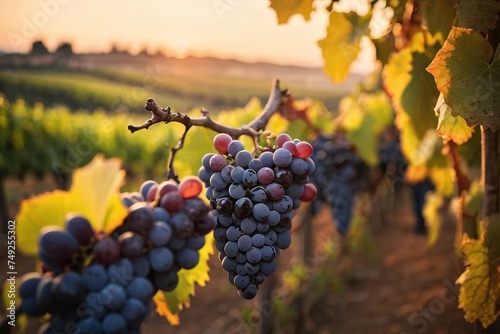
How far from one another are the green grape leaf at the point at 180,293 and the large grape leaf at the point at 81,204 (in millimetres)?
391

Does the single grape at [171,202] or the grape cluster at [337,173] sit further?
the grape cluster at [337,173]

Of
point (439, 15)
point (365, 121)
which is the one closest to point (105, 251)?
point (439, 15)

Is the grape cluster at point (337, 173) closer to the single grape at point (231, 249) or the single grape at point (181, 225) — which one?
the single grape at point (231, 249)

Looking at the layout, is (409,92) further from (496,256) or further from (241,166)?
(241,166)

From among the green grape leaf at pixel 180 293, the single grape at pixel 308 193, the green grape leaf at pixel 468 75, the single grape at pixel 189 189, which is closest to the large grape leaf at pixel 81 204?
the single grape at pixel 189 189

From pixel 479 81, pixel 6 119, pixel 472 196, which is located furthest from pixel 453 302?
pixel 6 119

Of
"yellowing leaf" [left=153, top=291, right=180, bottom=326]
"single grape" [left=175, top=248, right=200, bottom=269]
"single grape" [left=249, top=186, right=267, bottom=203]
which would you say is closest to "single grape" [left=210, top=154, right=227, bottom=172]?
"single grape" [left=249, top=186, right=267, bottom=203]

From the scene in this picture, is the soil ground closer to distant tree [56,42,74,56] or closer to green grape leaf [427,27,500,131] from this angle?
green grape leaf [427,27,500,131]

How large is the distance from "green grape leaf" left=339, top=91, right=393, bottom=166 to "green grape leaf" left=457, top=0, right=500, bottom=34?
7.15 feet

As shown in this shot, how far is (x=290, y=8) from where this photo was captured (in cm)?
135

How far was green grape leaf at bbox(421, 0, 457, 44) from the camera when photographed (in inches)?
47.8

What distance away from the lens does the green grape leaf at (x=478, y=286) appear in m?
1.17

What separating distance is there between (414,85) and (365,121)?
191 centimetres

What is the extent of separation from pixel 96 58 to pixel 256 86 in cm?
1940
